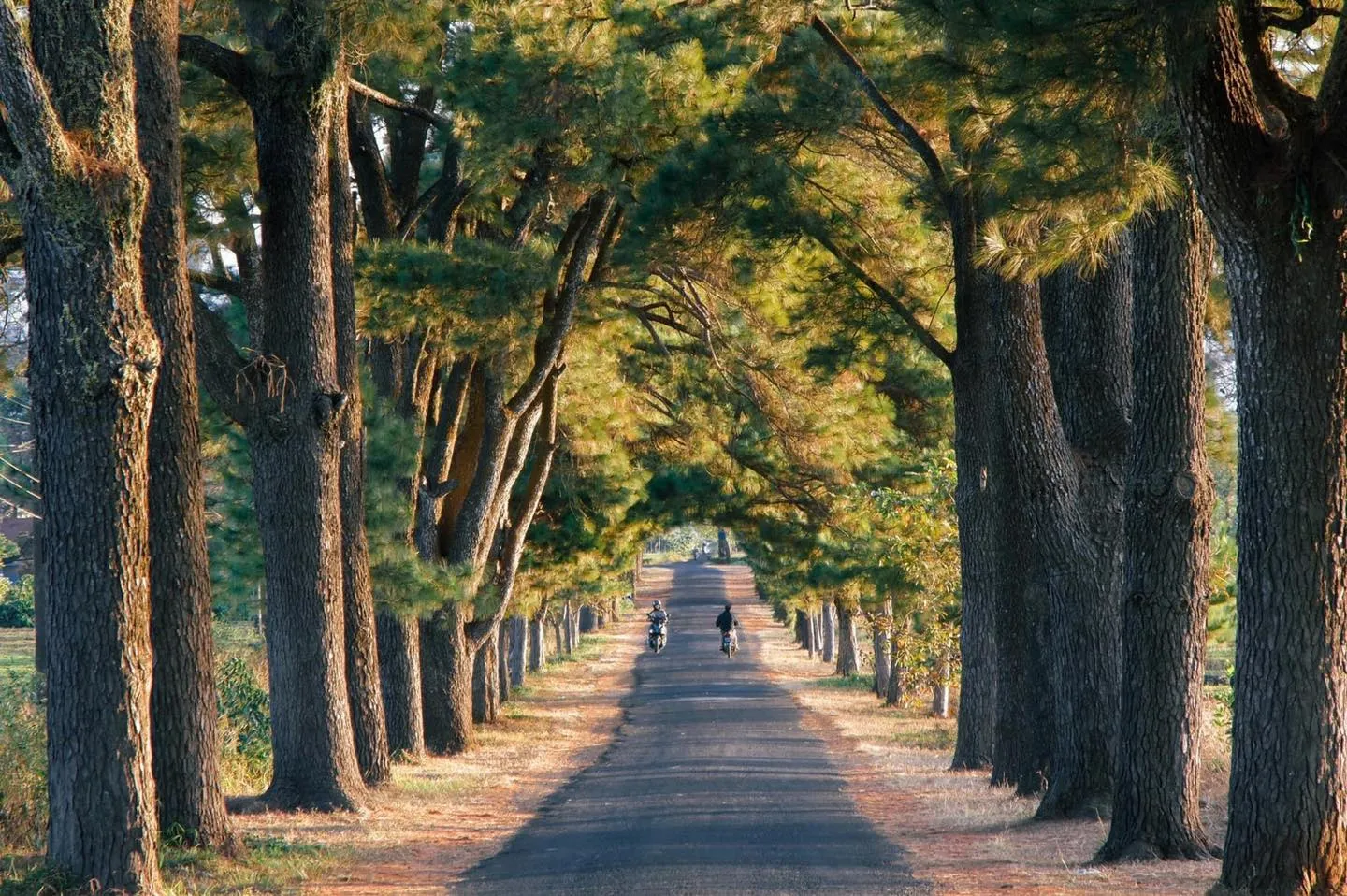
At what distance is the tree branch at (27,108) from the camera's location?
7.63m

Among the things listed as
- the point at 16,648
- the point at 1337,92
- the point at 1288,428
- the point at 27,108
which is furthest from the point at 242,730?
the point at 16,648

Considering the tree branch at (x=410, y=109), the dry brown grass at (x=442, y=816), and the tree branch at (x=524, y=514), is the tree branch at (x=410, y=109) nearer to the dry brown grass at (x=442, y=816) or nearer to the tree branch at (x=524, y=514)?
the tree branch at (x=524, y=514)

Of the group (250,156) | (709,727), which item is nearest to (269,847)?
(250,156)

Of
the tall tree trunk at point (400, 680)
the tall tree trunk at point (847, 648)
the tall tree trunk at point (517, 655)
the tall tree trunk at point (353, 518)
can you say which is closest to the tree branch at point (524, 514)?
the tall tree trunk at point (400, 680)

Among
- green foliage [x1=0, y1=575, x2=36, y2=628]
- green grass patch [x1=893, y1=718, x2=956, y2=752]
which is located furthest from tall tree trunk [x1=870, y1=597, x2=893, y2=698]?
green foliage [x1=0, y1=575, x2=36, y2=628]

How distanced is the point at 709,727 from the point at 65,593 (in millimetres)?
18969

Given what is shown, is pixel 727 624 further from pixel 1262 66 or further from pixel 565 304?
pixel 1262 66

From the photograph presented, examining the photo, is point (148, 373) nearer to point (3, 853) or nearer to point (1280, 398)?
point (3, 853)

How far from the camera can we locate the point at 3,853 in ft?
34.3

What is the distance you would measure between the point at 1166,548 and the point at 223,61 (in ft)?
28.8

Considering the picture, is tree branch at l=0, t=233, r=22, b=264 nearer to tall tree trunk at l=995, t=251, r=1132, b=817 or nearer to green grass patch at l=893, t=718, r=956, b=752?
tall tree trunk at l=995, t=251, r=1132, b=817

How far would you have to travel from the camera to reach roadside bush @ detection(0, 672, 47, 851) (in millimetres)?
11320

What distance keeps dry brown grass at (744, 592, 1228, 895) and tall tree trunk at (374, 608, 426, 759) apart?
18.5 feet

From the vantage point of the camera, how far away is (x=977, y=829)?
13.2 meters
